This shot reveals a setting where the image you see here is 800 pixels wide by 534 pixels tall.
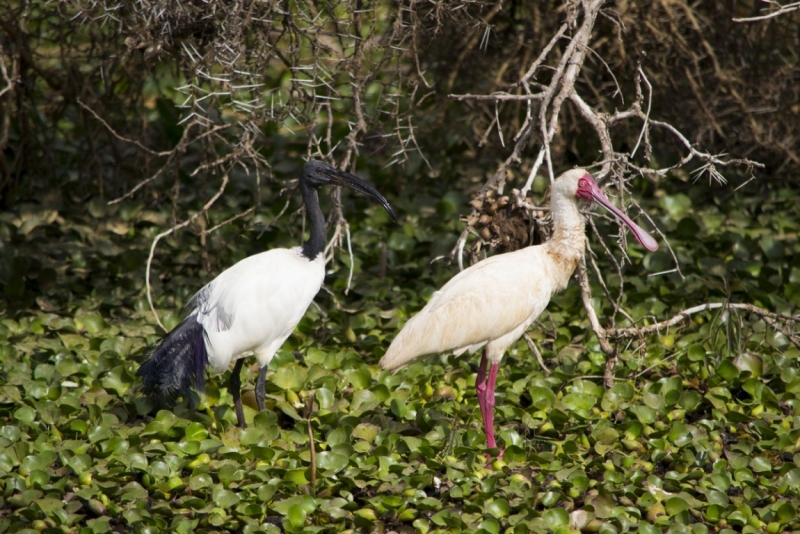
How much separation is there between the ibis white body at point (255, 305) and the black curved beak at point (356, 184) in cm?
49

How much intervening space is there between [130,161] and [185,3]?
2694mm

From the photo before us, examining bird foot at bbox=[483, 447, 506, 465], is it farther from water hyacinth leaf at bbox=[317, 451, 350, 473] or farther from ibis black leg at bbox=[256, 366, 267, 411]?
ibis black leg at bbox=[256, 366, 267, 411]

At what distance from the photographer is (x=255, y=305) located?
5.11 m

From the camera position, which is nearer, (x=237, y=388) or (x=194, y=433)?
(x=194, y=433)

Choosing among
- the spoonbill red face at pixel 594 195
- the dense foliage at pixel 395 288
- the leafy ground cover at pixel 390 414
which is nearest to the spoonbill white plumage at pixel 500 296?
the spoonbill red face at pixel 594 195

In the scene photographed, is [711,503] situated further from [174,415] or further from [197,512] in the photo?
[174,415]

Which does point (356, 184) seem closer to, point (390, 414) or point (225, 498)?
point (390, 414)

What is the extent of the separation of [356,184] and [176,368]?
4.54 feet

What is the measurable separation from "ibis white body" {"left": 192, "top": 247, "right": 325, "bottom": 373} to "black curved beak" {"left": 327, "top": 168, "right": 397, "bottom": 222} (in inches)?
19.2

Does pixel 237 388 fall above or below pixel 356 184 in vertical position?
below

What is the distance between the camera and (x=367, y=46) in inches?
225

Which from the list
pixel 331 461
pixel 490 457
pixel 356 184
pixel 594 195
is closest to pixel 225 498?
pixel 331 461

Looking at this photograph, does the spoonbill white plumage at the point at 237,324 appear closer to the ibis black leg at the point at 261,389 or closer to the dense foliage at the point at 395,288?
the ibis black leg at the point at 261,389

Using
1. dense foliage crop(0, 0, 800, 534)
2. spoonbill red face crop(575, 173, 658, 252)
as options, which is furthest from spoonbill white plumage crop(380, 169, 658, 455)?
dense foliage crop(0, 0, 800, 534)
